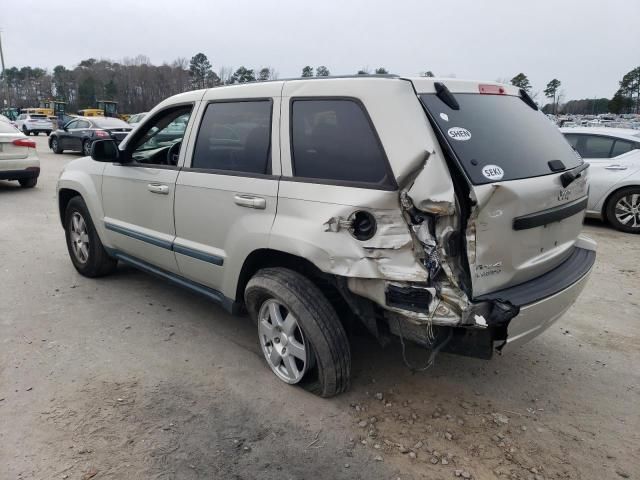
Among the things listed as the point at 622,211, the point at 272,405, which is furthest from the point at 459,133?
the point at 622,211

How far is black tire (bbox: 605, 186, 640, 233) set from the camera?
7.47 meters

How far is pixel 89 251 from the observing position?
5.05m

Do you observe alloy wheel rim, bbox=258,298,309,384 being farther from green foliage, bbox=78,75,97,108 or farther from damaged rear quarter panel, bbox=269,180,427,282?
green foliage, bbox=78,75,97,108

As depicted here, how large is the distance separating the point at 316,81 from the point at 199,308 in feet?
7.94

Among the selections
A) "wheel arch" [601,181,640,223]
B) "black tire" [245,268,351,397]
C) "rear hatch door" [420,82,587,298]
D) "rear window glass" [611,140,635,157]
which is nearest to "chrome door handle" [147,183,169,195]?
"black tire" [245,268,351,397]

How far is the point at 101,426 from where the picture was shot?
284 centimetres

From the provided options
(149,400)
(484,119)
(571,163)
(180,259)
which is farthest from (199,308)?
(571,163)

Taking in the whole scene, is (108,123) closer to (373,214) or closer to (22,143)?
(22,143)

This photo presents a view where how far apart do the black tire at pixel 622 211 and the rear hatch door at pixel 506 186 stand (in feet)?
17.0

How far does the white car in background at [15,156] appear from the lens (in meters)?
10.2

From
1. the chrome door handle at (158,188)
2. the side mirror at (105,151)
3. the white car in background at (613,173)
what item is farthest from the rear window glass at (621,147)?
the side mirror at (105,151)

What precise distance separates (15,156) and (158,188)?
8321mm

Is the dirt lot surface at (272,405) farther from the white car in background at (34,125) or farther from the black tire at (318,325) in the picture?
the white car in background at (34,125)

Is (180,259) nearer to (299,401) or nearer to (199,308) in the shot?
(199,308)
